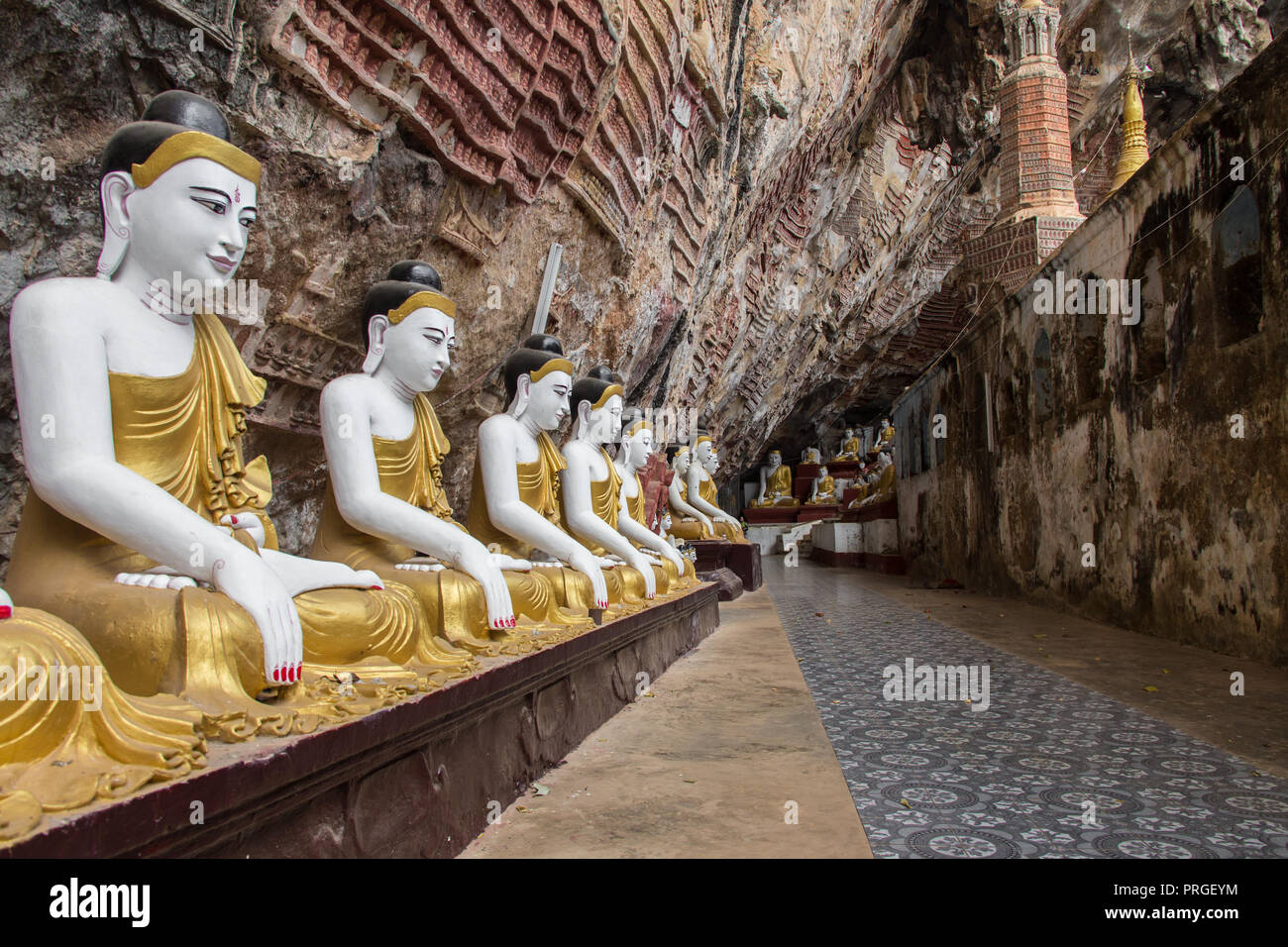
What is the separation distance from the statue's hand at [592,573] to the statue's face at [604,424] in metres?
1.19

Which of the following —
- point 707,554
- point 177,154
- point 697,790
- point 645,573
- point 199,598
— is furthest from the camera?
point 707,554

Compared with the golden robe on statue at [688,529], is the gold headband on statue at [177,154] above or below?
above

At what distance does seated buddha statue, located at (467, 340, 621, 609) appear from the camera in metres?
3.53

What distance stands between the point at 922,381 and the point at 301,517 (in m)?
10.2

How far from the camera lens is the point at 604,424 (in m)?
4.73

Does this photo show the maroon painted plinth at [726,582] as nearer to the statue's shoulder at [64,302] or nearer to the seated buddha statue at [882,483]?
the seated buddha statue at [882,483]

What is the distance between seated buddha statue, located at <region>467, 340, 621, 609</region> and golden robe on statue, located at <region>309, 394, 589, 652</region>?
0.94 ft

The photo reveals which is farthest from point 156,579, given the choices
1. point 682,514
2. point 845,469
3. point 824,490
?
point 845,469

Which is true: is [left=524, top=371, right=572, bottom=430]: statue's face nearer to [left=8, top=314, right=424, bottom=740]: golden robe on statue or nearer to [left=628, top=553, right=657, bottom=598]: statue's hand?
[left=628, top=553, right=657, bottom=598]: statue's hand

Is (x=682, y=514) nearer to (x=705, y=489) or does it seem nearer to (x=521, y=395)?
(x=705, y=489)

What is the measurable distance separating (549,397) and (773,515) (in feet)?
64.0

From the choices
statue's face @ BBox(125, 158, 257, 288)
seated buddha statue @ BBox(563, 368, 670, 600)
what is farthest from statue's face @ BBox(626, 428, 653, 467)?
statue's face @ BBox(125, 158, 257, 288)

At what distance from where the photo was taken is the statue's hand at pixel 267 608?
1666mm

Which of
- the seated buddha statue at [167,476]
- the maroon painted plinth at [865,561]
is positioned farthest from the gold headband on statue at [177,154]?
the maroon painted plinth at [865,561]
